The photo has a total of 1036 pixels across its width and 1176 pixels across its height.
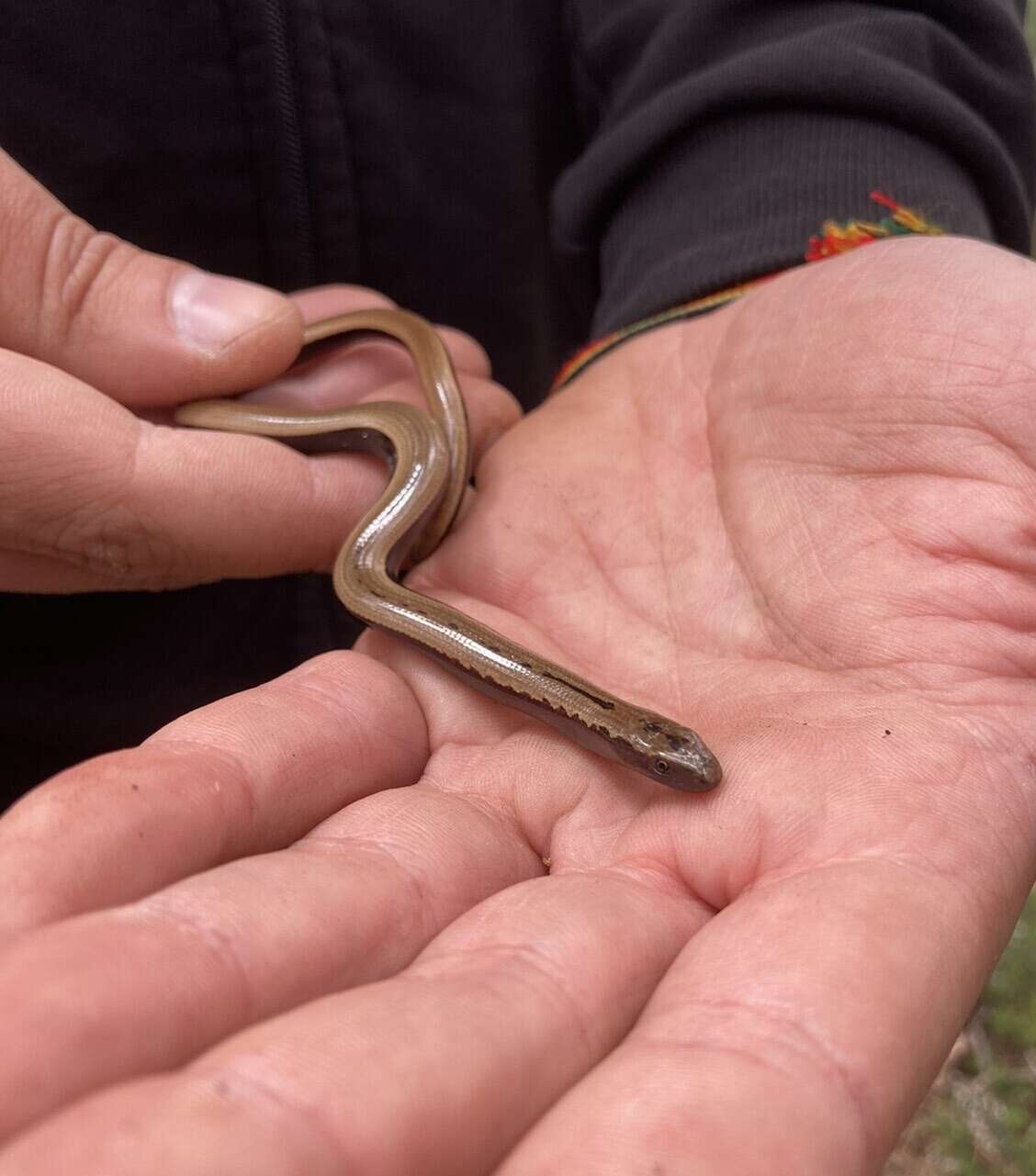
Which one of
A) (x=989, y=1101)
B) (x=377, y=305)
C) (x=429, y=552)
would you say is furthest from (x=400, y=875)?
(x=989, y=1101)

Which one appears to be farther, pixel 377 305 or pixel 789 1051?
pixel 377 305

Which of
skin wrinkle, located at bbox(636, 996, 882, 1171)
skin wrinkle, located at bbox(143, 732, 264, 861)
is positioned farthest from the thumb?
skin wrinkle, located at bbox(636, 996, 882, 1171)

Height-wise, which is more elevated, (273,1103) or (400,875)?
(273,1103)

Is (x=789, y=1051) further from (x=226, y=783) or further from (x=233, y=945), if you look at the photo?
(x=226, y=783)

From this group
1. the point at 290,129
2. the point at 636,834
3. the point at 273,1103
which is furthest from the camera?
the point at 290,129

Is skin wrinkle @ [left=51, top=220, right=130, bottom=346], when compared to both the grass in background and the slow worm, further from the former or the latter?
the grass in background

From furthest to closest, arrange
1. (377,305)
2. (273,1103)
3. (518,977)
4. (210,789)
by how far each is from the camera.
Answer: (377,305)
(210,789)
(518,977)
(273,1103)
